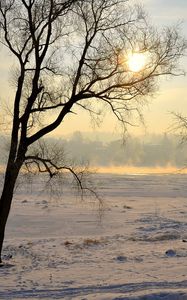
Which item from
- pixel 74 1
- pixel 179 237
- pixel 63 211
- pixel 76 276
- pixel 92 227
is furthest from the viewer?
pixel 63 211

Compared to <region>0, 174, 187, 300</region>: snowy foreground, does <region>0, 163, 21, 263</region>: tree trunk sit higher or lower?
higher

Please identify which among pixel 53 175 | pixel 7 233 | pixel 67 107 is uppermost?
pixel 67 107

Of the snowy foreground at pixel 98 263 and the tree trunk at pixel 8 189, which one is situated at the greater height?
the tree trunk at pixel 8 189

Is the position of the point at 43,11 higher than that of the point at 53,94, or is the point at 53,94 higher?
the point at 43,11

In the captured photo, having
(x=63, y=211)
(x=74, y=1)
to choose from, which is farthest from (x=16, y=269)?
(x=63, y=211)

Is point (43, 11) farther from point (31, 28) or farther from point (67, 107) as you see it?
point (67, 107)

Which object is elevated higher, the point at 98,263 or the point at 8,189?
the point at 8,189

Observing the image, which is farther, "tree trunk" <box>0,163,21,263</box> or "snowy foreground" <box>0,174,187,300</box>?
"tree trunk" <box>0,163,21,263</box>

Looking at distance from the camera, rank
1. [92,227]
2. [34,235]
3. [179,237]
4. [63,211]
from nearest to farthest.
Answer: [179,237] → [34,235] → [92,227] → [63,211]

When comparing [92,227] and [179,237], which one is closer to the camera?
[179,237]

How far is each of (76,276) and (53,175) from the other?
3.93 meters

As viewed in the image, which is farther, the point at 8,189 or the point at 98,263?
the point at 98,263

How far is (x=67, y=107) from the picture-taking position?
16.1 metres

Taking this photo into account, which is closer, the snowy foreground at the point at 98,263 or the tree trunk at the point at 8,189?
the snowy foreground at the point at 98,263
